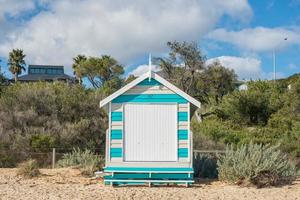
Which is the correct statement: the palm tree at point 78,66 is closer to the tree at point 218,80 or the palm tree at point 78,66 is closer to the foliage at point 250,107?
the tree at point 218,80

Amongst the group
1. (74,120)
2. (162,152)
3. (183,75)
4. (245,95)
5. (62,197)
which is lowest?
(62,197)

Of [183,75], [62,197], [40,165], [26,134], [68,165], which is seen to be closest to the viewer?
[62,197]

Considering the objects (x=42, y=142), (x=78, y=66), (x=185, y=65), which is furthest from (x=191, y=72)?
(x=42, y=142)

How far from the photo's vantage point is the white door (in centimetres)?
1278

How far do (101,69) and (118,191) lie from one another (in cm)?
4775

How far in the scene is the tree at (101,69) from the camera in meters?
59.0

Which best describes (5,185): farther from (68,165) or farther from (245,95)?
(245,95)

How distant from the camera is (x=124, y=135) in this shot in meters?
12.9

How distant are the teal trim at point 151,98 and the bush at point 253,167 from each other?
210 centimetres

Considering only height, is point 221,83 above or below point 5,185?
above

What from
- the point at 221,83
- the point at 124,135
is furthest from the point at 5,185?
the point at 221,83

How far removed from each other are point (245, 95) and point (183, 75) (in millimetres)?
9343

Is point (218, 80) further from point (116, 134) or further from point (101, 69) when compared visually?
point (116, 134)

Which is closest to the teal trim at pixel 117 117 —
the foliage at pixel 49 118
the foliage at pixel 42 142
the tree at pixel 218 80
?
the foliage at pixel 42 142
